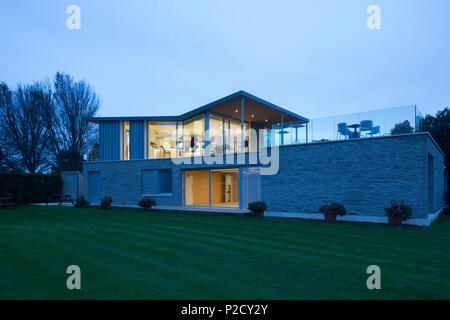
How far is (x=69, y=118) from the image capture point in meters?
28.8

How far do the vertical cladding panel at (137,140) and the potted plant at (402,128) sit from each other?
49.9 ft

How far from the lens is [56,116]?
28078 millimetres

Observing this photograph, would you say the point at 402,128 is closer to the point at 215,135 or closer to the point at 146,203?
the point at 215,135

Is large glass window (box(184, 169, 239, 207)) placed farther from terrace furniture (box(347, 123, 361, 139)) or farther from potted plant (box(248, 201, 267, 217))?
terrace furniture (box(347, 123, 361, 139))

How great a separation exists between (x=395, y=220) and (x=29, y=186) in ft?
81.5

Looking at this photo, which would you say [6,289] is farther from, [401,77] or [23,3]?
[401,77]

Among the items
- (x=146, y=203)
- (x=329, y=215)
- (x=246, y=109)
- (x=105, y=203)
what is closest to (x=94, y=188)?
(x=105, y=203)

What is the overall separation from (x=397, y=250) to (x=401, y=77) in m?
54.8

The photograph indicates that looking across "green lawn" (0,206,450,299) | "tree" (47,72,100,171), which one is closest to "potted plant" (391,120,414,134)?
"green lawn" (0,206,450,299)

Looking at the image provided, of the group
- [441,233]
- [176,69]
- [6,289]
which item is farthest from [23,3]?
[176,69]

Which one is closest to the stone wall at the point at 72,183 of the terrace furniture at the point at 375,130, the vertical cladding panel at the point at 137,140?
the vertical cladding panel at the point at 137,140

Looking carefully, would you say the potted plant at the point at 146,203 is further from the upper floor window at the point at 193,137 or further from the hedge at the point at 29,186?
the hedge at the point at 29,186
